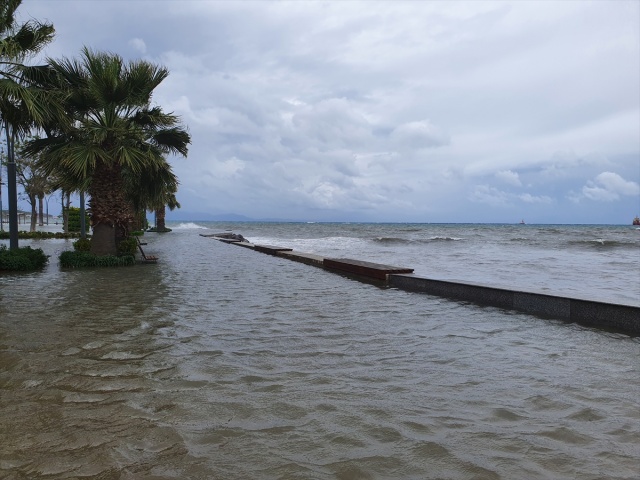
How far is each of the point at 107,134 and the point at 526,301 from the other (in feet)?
43.2

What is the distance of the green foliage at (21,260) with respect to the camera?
43.9 feet

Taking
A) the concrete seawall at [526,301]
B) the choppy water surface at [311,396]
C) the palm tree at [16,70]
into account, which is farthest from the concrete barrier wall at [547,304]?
the palm tree at [16,70]

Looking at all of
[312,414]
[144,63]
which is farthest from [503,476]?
[144,63]

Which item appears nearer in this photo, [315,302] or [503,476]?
[503,476]

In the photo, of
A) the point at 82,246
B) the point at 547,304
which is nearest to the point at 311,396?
the point at 547,304

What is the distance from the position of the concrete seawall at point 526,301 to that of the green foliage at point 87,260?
27.6 feet

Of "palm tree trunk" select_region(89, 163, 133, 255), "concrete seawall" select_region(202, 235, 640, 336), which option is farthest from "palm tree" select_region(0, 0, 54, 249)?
"concrete seawall" select_region(202, 235, 640, 336)

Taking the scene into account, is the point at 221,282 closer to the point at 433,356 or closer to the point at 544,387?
the point at 433,356

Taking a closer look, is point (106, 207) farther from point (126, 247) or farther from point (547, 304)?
point (547, 304)

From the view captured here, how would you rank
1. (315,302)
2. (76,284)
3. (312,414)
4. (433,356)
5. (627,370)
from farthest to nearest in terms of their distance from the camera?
1. (76,284)
2. (315,302)
3. (433,356)
4. (627,370)
5. (312,414)

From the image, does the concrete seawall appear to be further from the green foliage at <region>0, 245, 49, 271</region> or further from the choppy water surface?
the green foliage at <region>0, 245, 49, 271</region>

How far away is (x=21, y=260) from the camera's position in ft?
44.3

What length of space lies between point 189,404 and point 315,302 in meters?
5.24

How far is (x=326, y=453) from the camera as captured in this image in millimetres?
2859
